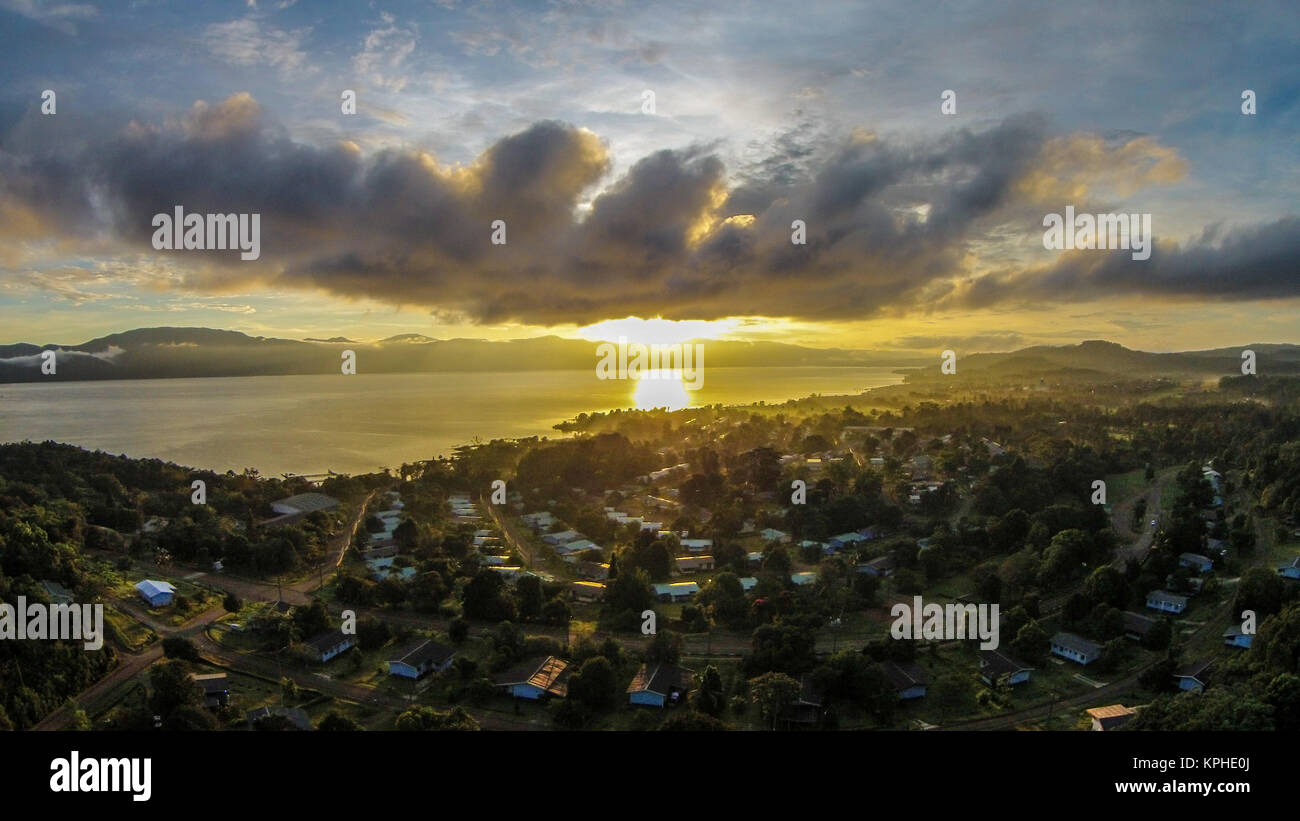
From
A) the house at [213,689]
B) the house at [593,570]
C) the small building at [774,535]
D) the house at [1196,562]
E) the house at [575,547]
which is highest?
the house at [1196,562]

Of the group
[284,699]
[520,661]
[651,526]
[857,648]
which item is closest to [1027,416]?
[651,526]

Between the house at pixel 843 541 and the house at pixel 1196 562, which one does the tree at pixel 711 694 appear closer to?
the house at pixel 843 541

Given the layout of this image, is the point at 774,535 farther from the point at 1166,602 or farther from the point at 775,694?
the point at 775,694

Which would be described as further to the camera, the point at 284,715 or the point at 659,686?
the point at 659,686

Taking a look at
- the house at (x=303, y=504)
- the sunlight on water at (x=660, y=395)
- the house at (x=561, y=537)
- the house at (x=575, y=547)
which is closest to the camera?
the house at (x=575, y=547)
